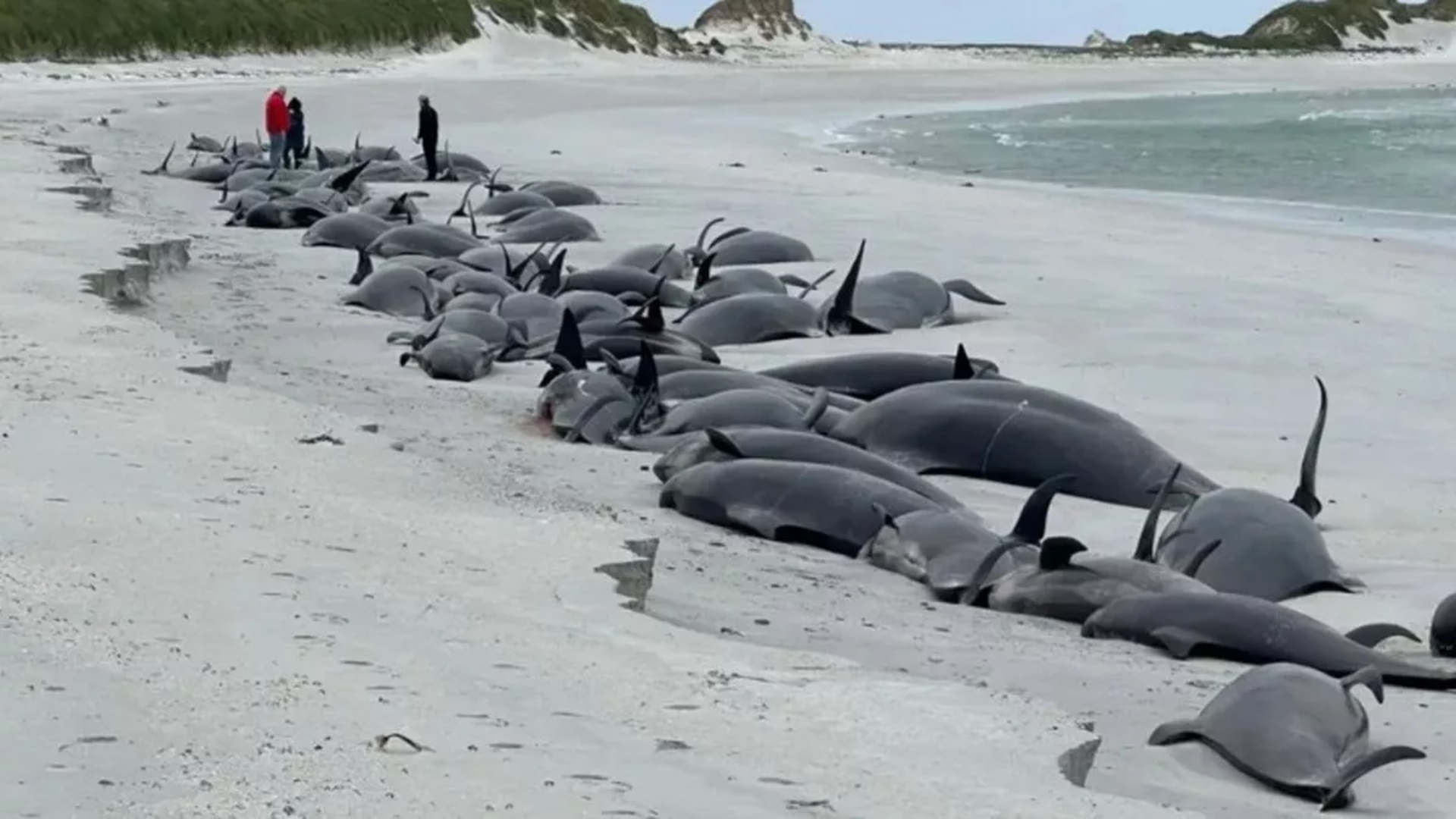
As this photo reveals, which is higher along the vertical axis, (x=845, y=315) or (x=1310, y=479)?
(x=1310, y=479)

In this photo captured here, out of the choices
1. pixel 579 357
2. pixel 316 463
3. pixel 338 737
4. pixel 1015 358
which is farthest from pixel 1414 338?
pixel 338 737

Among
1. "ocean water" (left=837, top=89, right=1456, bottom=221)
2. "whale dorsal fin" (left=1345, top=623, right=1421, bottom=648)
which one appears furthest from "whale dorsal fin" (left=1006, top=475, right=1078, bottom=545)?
"ocean water" (left=837, top=89, right=1456, bottom=221)

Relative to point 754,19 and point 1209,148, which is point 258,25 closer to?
point 1209,148

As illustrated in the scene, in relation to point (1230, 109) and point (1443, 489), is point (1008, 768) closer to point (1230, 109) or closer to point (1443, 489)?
point (1443, 489)

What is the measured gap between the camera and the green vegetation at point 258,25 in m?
44.1

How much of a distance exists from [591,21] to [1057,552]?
224ft

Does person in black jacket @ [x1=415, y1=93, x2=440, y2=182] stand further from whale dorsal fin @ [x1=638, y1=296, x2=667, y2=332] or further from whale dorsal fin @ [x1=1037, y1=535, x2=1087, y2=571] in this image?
whale dorsal fin @ [x1=1037, y1=535, x2=1087, y2=571]

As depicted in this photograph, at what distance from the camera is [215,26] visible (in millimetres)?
50500

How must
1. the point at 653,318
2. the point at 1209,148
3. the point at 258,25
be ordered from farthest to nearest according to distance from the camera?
the point at 258,25, the point at 1209,148, the point at 653,318

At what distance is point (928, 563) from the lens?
6.36 meters

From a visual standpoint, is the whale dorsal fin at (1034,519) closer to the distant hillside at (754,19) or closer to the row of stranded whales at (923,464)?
the row of stranded whales at (923,464)

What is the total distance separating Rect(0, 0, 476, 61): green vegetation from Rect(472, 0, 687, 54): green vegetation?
3.13 m

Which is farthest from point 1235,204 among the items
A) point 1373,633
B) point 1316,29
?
point 1316,29

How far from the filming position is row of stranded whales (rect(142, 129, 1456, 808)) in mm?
5438
